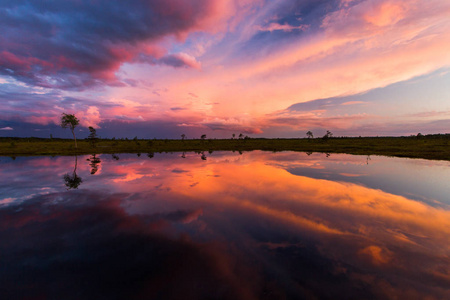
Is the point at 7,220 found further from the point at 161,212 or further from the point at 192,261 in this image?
the point at 192,261

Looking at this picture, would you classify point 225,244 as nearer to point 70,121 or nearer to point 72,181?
point 72,181

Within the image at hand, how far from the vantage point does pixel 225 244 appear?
311 inches

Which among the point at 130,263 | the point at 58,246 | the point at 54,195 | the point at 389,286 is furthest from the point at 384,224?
the point at 54,195

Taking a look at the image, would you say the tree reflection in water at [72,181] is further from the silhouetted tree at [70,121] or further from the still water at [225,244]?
the silhouetted tree at [70,121]

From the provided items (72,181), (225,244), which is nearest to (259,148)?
(72,181)

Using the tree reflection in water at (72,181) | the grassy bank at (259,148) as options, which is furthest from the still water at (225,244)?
the grassy bank at (259,148)

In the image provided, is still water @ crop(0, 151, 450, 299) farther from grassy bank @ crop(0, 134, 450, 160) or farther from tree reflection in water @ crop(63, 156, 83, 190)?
grassy bank @ crop(0, 134, 450, 160)

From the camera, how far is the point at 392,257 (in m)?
7.12

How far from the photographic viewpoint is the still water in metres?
5.64

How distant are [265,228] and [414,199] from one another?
1342 cm

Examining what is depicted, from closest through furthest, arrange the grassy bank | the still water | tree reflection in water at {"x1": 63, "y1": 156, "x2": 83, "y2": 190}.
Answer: the still water → tree reflection in water at {"x1": 63, "y1": 156, "x2": 83, "y2": 190} → the grassy bank

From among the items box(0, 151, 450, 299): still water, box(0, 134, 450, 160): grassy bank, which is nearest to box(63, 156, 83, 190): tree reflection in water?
box(0, 151, 450, 299): still water

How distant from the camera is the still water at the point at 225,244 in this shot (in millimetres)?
5637

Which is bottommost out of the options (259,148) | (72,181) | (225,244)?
(225,244)
